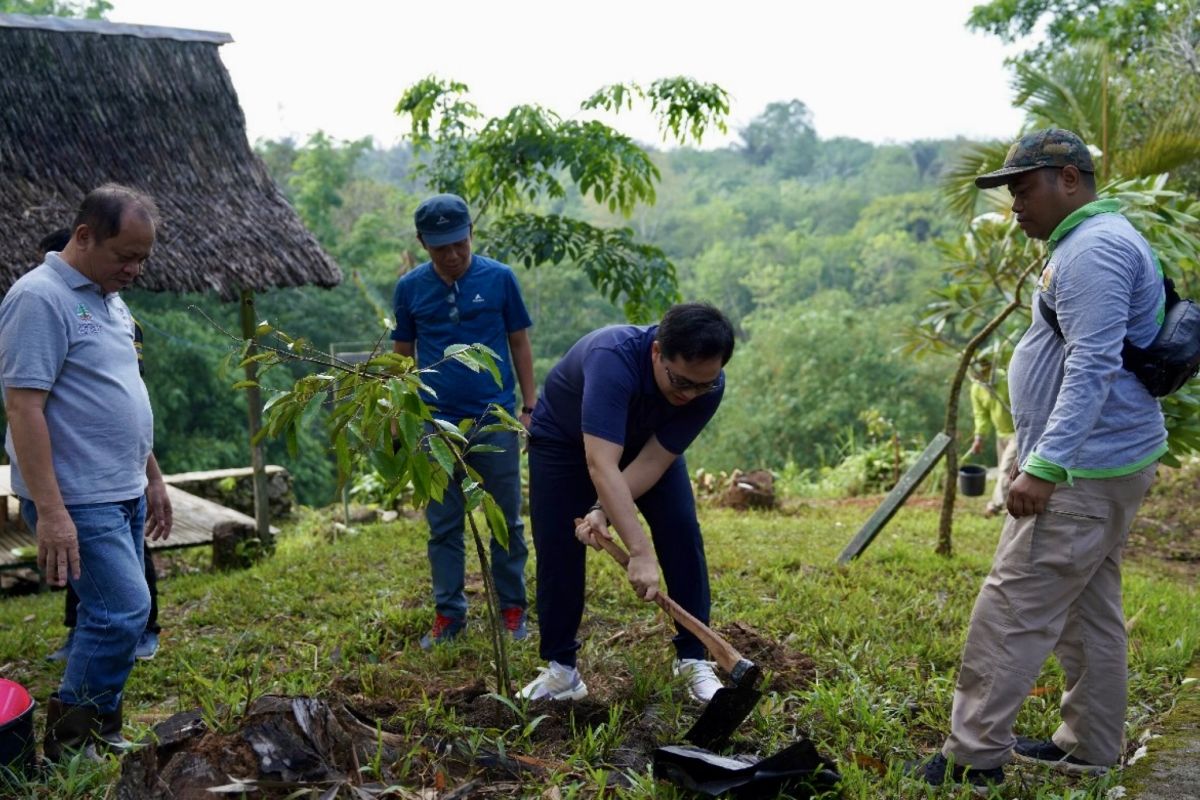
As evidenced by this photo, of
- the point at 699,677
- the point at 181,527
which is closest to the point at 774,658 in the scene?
the point at 699,677

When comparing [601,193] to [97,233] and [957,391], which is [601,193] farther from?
[97,233]

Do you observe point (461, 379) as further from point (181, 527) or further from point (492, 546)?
point (181, 527)

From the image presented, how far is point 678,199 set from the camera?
175 ft

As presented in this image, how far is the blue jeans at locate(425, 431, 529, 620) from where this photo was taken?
4.36 m

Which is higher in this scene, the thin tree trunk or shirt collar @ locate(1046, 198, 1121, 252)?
shirt collar @ locate(1046, 198, 1121, 252)

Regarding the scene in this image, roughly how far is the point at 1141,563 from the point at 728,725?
528 cm

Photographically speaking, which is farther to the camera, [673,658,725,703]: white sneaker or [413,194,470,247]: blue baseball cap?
[413,194,470,247]: blue baseball cap

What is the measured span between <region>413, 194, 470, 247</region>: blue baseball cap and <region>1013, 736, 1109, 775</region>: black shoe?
108 inches

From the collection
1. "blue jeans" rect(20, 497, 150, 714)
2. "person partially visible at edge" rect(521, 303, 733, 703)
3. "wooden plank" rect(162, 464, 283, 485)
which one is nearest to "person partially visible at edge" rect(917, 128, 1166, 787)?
"person partially visible at edge" rect(521, 303, 733, 703)

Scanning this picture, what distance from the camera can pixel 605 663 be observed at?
3938 mm

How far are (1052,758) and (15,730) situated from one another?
3044mm

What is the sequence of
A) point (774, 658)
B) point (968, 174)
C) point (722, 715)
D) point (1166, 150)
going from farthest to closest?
point (968, 174) → point (1166, 150) → point (774, 658) → point (722, 715)

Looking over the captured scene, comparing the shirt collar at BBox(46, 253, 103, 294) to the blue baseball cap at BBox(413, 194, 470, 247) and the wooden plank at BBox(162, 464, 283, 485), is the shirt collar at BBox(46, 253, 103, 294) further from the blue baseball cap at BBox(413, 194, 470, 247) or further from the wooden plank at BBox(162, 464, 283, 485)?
the wooden plank at BBox(162, 464, 283, 485)

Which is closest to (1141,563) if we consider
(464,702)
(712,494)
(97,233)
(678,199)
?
(712,494)
